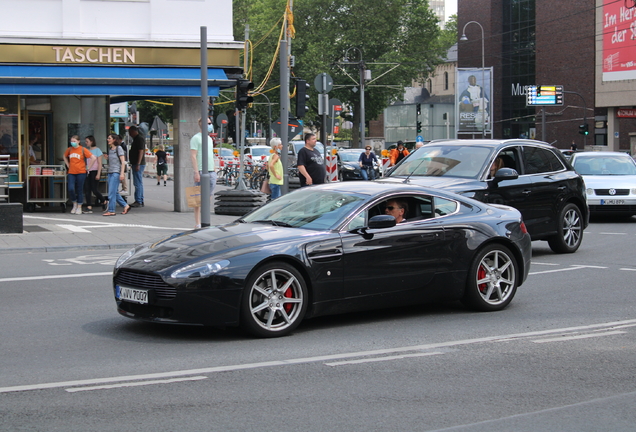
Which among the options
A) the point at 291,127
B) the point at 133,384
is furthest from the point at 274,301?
the point at 291,127

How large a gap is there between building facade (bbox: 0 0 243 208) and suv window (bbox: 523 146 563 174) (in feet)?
30.2

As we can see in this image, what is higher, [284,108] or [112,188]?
[284,108]

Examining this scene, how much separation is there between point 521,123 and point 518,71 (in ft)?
16.2

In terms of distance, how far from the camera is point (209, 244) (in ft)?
24.0

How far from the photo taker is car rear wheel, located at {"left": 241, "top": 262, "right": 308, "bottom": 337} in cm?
709

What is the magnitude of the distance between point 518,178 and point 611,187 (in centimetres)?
723

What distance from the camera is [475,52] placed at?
8500 cm

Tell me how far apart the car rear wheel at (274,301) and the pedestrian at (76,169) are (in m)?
13.6

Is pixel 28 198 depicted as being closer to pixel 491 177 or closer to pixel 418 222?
pixel 491 177

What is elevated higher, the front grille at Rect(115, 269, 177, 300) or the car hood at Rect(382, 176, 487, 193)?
the car hood at Rect(382, 176, 487, 193)

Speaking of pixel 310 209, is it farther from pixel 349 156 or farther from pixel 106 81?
pixel 349 156

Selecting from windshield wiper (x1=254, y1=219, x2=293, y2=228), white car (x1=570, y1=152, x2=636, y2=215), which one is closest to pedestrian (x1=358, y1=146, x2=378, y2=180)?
white car (x1=570, y1=152, x2=636, y2=215)

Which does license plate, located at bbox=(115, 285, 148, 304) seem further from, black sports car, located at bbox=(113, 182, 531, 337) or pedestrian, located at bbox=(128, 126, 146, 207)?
pedestrian, located at bbox=(128, 126, 146, 207)

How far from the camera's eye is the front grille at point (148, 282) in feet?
22.8
